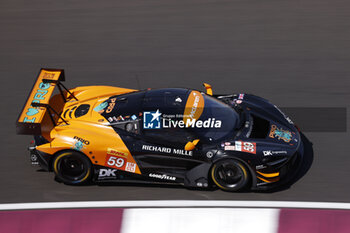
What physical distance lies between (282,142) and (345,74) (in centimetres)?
314

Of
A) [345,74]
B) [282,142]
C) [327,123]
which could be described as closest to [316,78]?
[345,74]

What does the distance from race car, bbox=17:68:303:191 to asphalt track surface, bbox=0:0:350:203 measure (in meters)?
0.83

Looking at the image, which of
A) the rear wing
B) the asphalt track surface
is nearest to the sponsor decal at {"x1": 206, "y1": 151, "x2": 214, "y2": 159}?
the asphalt track surface

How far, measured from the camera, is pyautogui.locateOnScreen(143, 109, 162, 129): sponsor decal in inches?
264

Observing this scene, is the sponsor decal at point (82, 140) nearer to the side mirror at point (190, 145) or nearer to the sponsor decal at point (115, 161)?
the sponsor decal at point (115, 161)

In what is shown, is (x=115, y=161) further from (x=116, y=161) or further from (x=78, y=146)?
(x=78, y=146)

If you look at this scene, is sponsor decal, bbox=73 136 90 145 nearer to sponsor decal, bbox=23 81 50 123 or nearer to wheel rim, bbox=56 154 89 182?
wheel rim, bbox=56 154 89 182

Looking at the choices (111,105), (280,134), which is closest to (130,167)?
(111,105)

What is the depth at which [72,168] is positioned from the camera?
6996 mm

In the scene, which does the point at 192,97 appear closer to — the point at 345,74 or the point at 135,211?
the point at 135,211

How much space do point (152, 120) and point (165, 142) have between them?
0.35 m

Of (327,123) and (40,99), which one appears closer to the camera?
(40,99)

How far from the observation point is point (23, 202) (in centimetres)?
668

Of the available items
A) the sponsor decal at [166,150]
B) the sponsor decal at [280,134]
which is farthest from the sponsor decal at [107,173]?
the sponsor decal at [280,134]
